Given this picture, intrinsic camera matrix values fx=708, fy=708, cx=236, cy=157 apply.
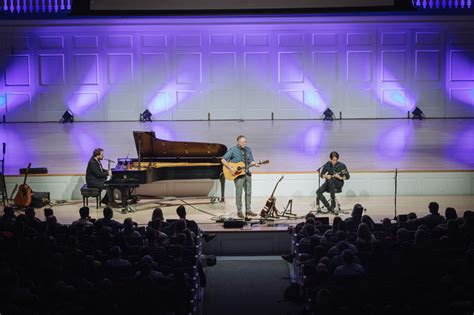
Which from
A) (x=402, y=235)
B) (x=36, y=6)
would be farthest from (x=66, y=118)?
(x=402, y=235)

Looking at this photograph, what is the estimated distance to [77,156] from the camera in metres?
17.0

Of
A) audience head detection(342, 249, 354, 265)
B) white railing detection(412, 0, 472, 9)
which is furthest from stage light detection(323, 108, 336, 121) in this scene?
audience head detection(342, 249, 354, 265)

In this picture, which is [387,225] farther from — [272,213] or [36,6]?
[36,6]

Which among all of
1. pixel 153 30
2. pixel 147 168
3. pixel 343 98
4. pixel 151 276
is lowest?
pixel 151 276

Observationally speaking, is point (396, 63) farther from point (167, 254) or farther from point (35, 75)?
point (167, 254)

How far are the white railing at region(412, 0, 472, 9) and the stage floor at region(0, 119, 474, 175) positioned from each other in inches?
152

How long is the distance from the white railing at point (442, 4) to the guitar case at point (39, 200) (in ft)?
49.7

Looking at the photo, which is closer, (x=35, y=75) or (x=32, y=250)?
(x=32, y=250)

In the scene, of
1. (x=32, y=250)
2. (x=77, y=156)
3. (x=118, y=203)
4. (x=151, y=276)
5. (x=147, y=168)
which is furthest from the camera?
(x=77, y=156)

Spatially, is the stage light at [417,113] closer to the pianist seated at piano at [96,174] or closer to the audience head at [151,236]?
the pianist seated at piano at [96,174]

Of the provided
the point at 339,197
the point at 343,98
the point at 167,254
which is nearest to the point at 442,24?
the point at 343,98

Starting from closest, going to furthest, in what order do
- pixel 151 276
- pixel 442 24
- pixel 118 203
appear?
pixel 151 276
pixel 118 203
pixel 442 24

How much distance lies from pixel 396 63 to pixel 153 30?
27.7 ft

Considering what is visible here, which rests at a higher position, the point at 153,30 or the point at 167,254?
the point at 153,30
